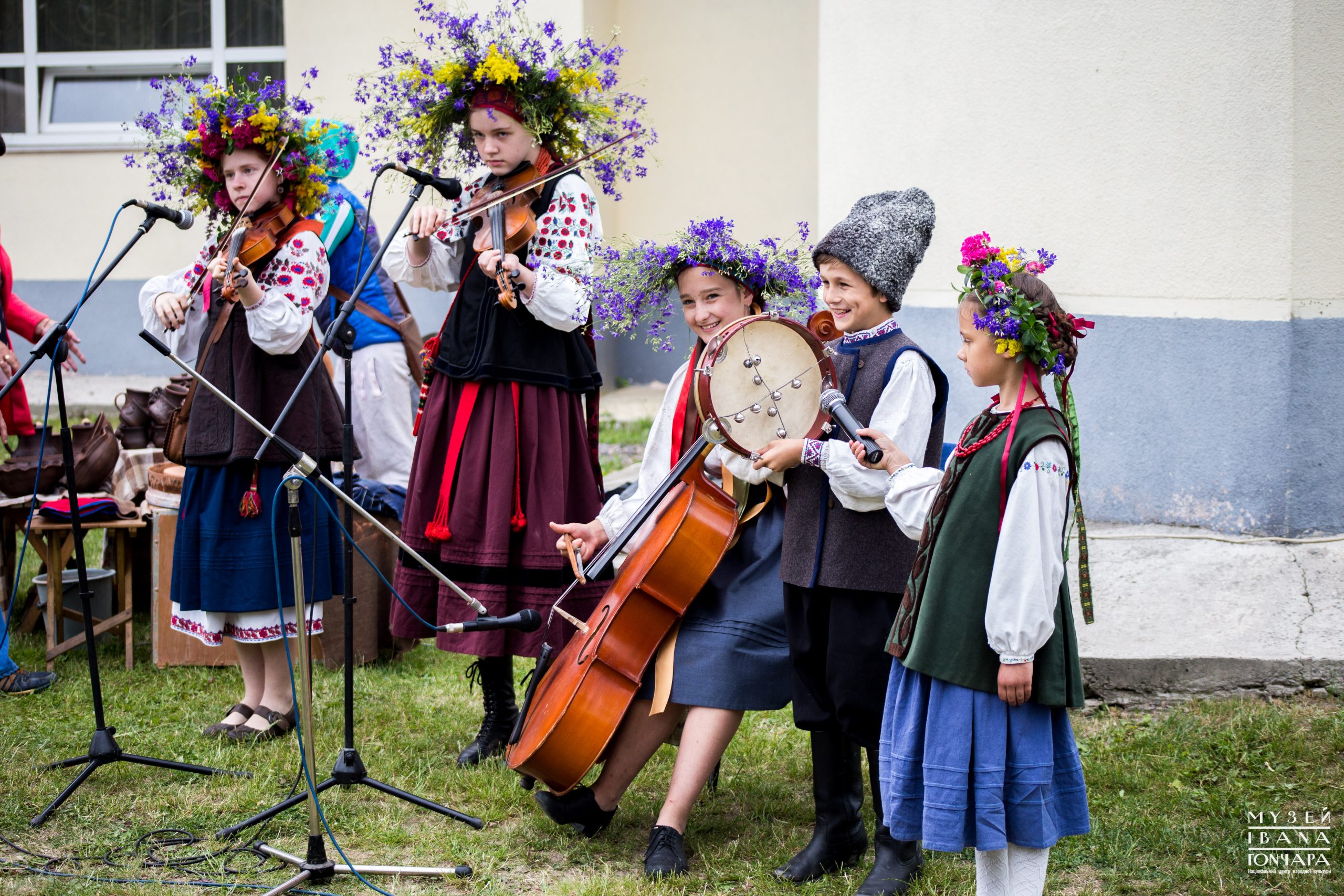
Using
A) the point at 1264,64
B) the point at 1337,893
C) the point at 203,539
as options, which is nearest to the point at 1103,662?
the point at 1337,893

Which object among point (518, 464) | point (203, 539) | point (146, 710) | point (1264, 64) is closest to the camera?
point (518, 464)

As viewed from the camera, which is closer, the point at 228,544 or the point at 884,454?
the point at 884,454

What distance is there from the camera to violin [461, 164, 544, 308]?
3.50m

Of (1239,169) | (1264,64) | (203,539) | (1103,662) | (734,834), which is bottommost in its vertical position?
(734,834)

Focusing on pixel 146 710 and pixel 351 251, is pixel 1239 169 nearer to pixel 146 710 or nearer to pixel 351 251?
pixel 351 251

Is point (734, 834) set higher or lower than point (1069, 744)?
lower

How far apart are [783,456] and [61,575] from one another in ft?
11.2

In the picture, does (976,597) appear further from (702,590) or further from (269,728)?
(269,728)

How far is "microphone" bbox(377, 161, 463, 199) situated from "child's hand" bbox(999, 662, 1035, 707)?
182 cm

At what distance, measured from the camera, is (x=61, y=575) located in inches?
189

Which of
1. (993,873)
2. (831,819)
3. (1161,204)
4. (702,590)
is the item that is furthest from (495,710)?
(1161,204)

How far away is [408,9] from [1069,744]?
7.63 metres

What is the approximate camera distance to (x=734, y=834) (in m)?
3.27

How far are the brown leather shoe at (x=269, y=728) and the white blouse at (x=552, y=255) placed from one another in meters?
1.47
